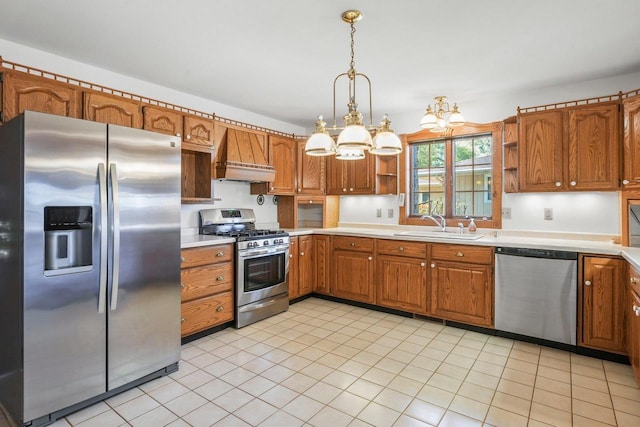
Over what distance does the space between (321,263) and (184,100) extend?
8.10ft

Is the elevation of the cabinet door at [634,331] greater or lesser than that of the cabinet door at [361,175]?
lesser

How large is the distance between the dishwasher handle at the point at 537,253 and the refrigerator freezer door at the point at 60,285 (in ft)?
10.6

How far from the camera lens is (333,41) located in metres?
2.57

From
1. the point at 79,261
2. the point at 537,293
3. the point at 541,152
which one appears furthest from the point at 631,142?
the point at 79,261

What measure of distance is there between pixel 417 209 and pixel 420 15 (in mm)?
2632

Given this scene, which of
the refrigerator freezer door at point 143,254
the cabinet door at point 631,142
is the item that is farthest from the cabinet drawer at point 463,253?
the refrigerator freezer door at point 143,254

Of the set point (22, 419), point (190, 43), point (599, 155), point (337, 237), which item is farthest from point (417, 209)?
point (22, 419)

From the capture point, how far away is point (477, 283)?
11.1 ft

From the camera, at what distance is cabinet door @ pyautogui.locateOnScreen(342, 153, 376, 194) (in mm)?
4441

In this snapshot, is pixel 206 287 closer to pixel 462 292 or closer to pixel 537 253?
pixel 462 292

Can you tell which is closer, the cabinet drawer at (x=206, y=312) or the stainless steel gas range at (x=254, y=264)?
the cabinet drawer at (x=206, y=312)

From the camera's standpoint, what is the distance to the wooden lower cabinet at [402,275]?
146 inches

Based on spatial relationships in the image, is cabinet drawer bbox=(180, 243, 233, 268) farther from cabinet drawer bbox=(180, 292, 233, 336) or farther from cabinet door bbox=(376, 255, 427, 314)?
cabinet door bbox=(376, 255, 427, 314)

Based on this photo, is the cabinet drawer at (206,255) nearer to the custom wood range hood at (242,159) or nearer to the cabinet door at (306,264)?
the custom wood range hood at (242,159)
